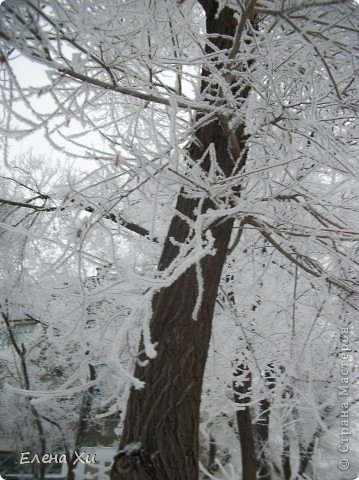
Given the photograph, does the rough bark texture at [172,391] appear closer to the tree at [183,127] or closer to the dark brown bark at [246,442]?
the tree at [183,127]

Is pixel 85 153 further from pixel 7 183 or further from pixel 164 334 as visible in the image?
pixel 7 183

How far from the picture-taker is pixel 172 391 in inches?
82.9

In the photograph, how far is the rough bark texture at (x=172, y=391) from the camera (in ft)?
6.54

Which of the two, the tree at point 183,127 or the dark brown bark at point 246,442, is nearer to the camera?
the tree at point 183,127

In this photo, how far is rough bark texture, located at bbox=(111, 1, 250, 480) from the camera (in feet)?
6.54

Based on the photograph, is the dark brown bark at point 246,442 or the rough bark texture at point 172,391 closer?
→ the rough bark texture at point 172,391

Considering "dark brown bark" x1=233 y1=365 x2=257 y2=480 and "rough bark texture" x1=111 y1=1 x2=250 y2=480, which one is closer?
"rough bark texture" x1=111 y1=1 x2=250 y2=480

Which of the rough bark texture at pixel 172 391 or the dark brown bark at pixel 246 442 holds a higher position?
the rough bark texture at pixel 172 391

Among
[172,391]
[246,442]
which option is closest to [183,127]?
[172,391]

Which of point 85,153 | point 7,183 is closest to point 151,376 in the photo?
point 85,153

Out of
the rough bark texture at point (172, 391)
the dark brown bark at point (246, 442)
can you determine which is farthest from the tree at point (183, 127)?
the dark brown bark at point (246, 442)

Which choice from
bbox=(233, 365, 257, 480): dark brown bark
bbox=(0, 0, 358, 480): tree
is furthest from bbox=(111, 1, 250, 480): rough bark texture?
bbox=(233, 365, 257, 480): dark brown bark

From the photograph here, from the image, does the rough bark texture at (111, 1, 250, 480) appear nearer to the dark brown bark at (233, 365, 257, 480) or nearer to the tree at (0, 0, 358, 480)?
the tree at (0, 0, 358, 480)

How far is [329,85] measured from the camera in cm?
243
